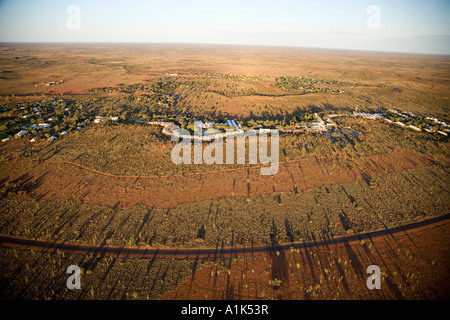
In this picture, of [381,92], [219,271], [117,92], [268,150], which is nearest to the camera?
[219,271]

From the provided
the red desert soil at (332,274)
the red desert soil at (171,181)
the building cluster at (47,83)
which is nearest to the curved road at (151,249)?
the red desert soil at (332,274)

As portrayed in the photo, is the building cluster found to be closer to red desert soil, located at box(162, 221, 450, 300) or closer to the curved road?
the curved road

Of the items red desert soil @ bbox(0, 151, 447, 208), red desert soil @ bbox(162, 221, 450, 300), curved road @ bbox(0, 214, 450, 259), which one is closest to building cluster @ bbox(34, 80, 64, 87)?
red desert soil @ bbox(0, 151, 447, 208)

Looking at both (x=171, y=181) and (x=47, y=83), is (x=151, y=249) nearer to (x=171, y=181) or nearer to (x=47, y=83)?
(x=171, y=181)

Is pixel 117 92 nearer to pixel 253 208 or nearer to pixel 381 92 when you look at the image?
pixel 253 208
